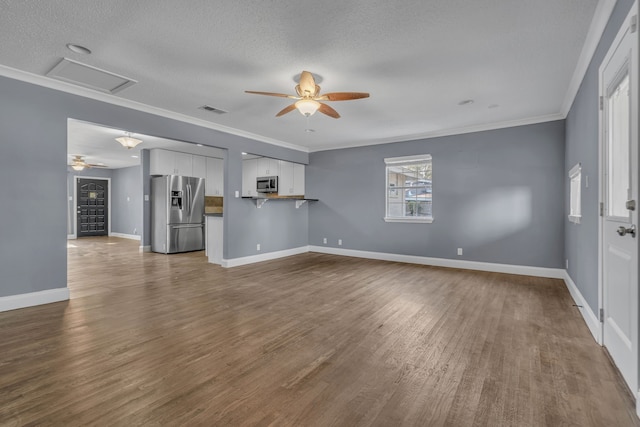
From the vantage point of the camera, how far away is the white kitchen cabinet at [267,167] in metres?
7.52

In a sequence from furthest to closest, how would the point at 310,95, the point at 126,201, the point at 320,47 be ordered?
the point at 126,201 < the point at 310,95 < the point at 320,47

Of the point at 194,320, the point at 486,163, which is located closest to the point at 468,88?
the point at 486,163

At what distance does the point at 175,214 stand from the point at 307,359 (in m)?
6.38

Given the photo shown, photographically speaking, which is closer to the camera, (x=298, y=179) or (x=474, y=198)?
(x=474, y=198)

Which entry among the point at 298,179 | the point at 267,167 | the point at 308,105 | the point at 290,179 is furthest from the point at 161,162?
the point at 308,105

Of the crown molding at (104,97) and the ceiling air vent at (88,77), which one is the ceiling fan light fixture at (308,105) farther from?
the crown molding at (104,97)

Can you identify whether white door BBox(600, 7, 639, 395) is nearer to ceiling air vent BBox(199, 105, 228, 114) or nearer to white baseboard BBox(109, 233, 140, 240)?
ceiling air vent BBox(199, 105, 228, 114)

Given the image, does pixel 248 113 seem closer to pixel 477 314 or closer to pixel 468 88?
pixel 468 88

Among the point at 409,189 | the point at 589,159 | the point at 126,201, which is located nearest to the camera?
the point at 589,159

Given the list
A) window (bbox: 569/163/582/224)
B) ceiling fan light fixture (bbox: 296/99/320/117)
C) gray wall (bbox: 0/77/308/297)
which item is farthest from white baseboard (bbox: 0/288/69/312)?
window (bbox: 569/163/582/224)

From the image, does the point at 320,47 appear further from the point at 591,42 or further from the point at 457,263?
the point at 457,263

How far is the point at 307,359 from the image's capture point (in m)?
2.22

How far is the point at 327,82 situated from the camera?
3.44 meters

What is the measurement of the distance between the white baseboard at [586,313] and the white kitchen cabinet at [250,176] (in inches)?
257
